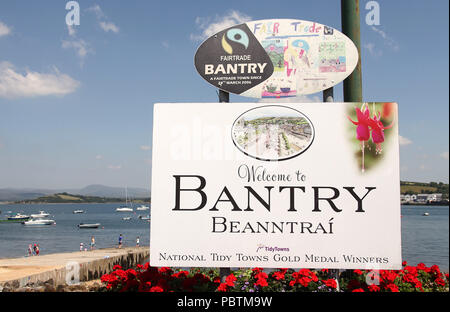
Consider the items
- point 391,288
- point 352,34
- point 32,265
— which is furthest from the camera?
point 32,265

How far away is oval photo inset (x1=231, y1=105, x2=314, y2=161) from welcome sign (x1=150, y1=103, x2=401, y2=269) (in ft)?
0.05

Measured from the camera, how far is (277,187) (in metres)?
4.56

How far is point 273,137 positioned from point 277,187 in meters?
0.72

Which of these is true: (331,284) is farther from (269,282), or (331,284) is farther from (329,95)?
(329,95)

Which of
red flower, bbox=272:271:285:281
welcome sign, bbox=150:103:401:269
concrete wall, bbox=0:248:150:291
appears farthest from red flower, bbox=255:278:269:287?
concrete wall, bbox=0:248:150:291

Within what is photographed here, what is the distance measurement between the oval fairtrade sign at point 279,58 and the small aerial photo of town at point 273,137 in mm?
626

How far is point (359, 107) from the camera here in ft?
15.1

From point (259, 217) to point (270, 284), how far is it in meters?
1.65

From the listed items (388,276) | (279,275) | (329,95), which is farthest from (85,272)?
(329,95)

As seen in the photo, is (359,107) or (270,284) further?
(270,284)

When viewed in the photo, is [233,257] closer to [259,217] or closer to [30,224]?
[259,217]

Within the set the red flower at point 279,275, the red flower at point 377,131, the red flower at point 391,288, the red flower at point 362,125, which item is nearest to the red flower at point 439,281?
the red flower at point 391,288

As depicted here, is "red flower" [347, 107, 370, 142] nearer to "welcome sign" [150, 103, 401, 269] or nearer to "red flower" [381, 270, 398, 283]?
"welcome sign" [150, 103, 401, 269]
